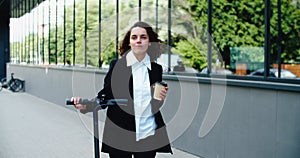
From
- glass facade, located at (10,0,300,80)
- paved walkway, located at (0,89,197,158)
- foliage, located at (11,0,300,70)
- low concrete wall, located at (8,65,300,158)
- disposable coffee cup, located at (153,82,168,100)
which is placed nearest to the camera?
disposable coffee cup, located at (153,82,168,100)

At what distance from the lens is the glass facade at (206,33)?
243 inches

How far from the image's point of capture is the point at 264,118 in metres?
5.51

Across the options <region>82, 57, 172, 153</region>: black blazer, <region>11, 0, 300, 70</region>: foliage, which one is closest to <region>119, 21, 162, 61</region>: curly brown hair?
<region>82, 57, 172, 153</region>: black blazer

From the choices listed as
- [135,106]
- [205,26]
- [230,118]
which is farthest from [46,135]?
[135,106]

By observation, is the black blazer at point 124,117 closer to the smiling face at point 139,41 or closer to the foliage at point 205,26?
the smiling face at point 139,41

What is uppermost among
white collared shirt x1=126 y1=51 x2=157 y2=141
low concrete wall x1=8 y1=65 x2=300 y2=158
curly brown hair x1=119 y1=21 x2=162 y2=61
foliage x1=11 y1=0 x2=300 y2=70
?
foliage x1=11 y1=0 x2=300 y2=70

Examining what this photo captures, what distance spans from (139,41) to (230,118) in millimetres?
3357

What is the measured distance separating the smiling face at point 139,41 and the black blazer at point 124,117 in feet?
0.40

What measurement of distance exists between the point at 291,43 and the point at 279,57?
2.06 m

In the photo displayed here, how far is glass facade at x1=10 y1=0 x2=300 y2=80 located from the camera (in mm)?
6176

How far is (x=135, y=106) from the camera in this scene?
3.04 m

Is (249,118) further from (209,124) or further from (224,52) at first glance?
(224,52)

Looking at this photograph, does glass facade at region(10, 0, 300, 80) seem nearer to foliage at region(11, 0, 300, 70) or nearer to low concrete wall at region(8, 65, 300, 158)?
foliage at region(11, 0, 300, 70)

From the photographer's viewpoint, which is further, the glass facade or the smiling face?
the glass facade
